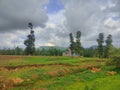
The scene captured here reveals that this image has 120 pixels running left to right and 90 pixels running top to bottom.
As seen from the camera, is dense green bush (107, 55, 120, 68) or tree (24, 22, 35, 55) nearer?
dense green bush (107, 55, 120, 68)

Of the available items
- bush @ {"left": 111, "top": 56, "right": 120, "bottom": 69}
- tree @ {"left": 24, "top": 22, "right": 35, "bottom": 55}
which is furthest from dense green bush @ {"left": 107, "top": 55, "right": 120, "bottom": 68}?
tree @ {"left": 24, "top": 22, "right": 35, "bottom": 55}

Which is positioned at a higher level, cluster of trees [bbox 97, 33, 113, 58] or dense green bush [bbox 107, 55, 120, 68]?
cluster of trees [bbox 97, 33, 113, 58]

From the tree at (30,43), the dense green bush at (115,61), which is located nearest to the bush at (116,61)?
the dense green bush at (115,61)

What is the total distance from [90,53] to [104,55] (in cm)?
3839

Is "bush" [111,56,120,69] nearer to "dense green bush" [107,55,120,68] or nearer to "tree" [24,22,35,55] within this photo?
"dense green bush" [107,55,120,68]

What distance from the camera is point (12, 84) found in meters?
45.9

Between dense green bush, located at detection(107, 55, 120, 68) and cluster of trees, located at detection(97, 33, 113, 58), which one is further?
cluster of trees, located at detection(97, 33, 113, 58)

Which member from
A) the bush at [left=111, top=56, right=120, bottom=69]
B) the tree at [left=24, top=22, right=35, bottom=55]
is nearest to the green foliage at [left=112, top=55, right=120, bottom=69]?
the bush at [left=111, top=56, right=120, bottom=69]

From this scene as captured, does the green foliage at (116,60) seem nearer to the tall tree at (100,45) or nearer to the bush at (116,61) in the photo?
the bush at (116,61)

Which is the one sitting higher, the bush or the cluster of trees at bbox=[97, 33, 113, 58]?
the cluster of trees at bbox=[97, 33, 113, 58]

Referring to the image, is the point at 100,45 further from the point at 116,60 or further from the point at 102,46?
the point at 116,60

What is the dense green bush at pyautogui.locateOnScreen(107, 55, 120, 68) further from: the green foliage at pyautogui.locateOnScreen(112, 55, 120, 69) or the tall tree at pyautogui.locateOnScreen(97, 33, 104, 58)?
the tall tree at pyautogui.locateOnScreen(97, 33, 104, 58)

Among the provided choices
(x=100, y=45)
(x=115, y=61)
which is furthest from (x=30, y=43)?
(x=115, y=61)

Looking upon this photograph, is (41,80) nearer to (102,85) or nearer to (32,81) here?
(32,81)
